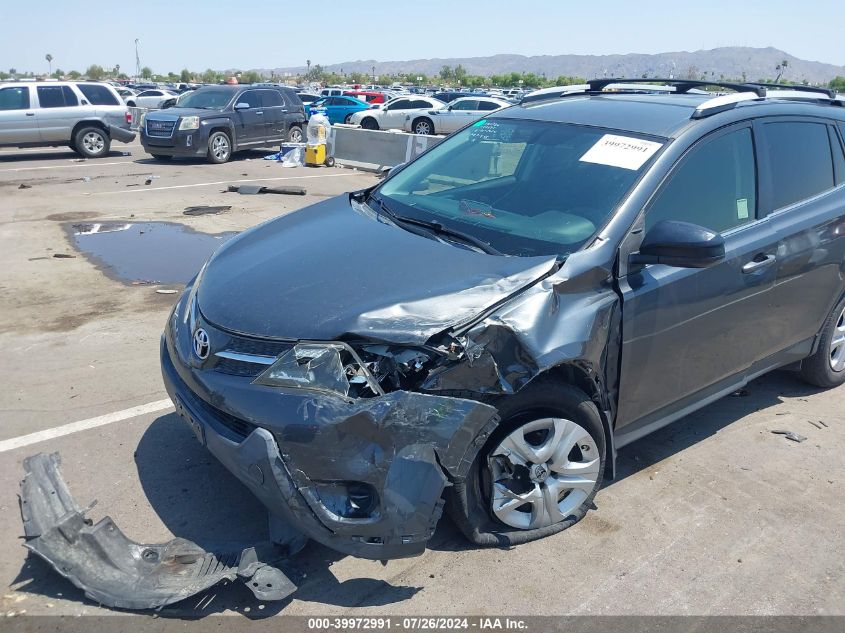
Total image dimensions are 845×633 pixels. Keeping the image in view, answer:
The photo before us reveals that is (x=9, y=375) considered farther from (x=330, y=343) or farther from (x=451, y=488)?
(x=451, y=488)

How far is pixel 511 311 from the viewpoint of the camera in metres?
3.05

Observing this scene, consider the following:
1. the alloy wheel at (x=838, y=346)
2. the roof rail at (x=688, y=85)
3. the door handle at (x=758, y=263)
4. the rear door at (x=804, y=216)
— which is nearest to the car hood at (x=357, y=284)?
the door handle at (x=758, y=263)

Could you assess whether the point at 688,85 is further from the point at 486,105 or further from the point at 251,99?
the point at 486,105

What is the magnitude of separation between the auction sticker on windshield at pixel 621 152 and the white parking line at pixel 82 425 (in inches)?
116

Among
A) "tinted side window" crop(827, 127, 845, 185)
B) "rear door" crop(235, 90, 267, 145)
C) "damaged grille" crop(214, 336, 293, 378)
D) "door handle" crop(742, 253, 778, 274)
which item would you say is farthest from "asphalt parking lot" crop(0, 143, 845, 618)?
"rear door" crop(235, 90, 267, 145)

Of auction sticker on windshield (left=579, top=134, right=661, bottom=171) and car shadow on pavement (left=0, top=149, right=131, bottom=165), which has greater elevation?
auction sticker on windshield (left=579, top=134, right=661, bottom=171)

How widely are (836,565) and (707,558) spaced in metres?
0.58

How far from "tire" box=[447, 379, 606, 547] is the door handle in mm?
1299

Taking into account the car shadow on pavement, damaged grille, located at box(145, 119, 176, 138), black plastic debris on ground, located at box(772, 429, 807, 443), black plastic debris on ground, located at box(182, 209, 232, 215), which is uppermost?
damaged grille, located at box(145, 119, 176, 138)

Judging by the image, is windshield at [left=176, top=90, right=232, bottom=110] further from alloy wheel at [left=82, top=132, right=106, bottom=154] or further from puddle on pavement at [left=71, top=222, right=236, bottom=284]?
puddle on pavement at [left=71, top=222, right=236, bottom=284]

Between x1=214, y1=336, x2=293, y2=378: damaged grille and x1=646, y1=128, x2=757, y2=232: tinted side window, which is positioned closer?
x1=214, y1=336, x2=293, y2=378: damaged grille

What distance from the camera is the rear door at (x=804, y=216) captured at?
427cm

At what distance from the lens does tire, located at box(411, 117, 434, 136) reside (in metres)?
25.3

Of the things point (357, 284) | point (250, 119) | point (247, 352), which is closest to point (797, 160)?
point (357, 284)
